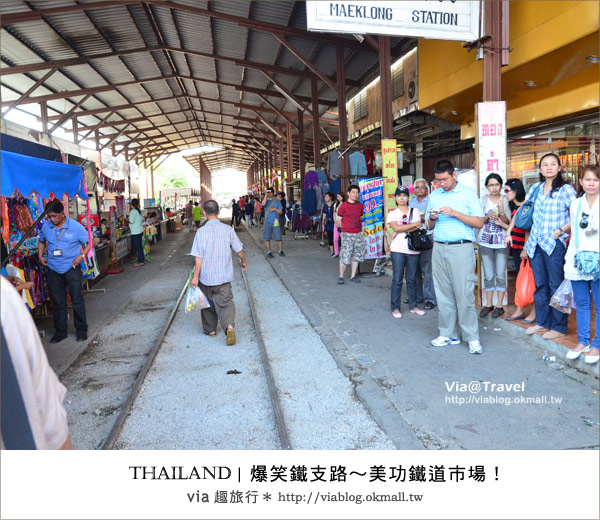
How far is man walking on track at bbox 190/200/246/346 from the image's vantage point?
521 cm

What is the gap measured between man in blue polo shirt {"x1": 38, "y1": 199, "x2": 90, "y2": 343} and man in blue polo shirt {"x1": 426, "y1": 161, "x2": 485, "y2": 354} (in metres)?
4.13

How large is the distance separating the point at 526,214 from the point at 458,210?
0.86 m

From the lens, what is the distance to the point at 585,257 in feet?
12.4

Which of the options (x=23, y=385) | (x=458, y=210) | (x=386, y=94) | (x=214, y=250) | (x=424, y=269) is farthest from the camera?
(x=386, y=94)

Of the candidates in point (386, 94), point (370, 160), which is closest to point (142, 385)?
point (386, 94)

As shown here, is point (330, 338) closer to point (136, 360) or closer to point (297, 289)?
point (136, 360)

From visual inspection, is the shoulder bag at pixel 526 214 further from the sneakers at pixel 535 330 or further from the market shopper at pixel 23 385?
the market shopper at pixel 23 385

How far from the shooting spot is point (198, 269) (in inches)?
207

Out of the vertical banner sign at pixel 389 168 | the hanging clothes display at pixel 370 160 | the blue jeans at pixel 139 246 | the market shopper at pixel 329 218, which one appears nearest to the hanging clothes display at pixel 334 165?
the hanging clothes display at pixel 370 160

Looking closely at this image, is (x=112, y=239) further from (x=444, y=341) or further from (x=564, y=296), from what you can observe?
(x=564, y=296)

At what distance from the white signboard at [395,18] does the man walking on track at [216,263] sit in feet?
7.11

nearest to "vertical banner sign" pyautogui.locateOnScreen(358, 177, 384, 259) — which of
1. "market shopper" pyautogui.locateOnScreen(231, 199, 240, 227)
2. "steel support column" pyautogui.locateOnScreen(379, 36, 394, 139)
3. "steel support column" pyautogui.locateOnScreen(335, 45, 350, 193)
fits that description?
"steel support column" pyautogui.locateOnScreen(379, 36, 394, 139)

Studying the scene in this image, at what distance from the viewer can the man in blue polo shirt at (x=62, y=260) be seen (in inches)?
216

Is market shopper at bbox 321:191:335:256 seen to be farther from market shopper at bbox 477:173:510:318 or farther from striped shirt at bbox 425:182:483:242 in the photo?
striped shirt at bbox 425:182:483:242
